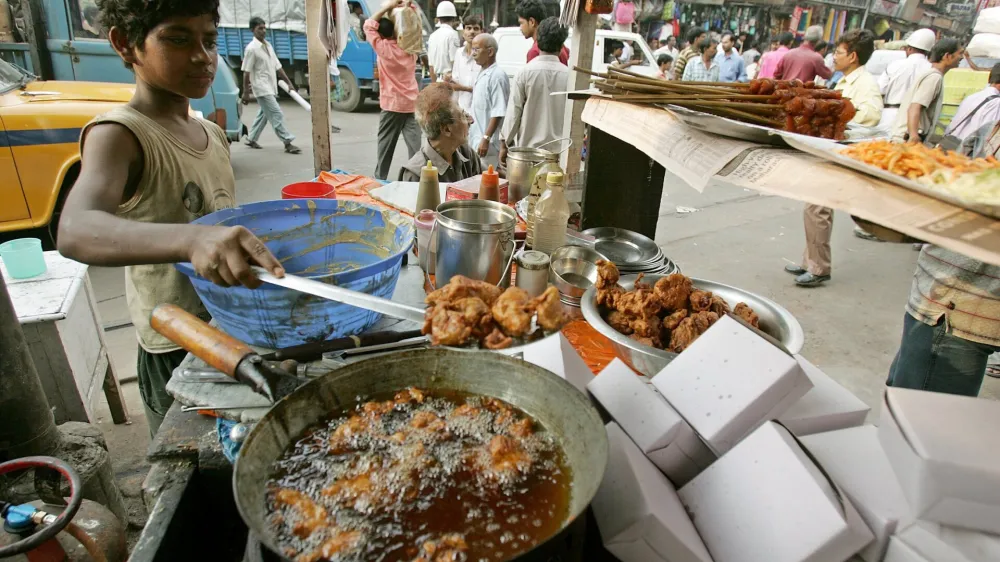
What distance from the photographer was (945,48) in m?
6.24

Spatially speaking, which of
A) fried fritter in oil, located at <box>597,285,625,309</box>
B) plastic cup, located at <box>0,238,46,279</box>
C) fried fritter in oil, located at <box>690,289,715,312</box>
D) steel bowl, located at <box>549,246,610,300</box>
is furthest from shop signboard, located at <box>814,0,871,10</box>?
plastic cup, located at <box>0,238,46,279</box>

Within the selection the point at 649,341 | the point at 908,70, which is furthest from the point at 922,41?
the point at 649,341

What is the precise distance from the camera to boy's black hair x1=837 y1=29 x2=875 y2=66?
224 inches

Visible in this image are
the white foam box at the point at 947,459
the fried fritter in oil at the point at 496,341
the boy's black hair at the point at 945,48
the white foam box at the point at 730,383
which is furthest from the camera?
the boy's black hair at the point at 945,48

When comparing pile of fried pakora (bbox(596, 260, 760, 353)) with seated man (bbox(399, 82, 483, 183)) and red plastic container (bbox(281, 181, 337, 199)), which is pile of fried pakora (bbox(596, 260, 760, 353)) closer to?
red plastic container (bbox(281, 181, 337, 199))

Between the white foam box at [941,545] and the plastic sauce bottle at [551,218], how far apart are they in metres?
1.64

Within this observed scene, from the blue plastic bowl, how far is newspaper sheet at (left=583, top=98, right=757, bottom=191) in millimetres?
939

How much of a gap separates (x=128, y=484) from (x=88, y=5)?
688 cm

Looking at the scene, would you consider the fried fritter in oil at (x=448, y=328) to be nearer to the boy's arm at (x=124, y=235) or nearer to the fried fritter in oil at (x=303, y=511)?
the boy's arm at (x=124, y=235)

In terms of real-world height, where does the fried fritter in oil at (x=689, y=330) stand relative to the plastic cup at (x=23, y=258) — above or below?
above

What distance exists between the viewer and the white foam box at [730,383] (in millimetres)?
1313

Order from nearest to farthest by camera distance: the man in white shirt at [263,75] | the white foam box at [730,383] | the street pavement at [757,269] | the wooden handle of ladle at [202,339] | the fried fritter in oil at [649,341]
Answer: the white foam box at [730,383]
the wooden handle of ladle at [202,339]
the fried fritter in oil at [649,341]
the street pavement at [757,269]
the man in white shirt at [263,75]

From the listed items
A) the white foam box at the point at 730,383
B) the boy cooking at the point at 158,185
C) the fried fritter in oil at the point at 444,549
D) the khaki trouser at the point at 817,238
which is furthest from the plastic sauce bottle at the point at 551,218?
the khaki trouser at the point at 817,238

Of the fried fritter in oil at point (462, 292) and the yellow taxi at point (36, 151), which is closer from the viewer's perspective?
the fried fritter in oil at point (462, 292)
